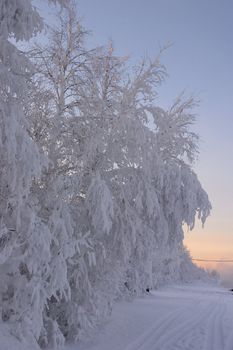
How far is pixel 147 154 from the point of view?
696 inches

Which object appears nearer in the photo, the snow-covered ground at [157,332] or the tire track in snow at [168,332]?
the snow-covered ground at [157,332]

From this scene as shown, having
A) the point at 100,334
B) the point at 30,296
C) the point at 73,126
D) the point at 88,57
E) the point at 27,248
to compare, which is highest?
the point at 88,57

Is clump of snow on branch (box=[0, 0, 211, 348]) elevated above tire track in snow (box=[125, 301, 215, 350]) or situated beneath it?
elevated above

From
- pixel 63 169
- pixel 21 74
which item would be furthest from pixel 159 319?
pixel 21 74

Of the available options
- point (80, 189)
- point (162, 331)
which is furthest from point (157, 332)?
point (80, 189)

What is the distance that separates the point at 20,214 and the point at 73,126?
474 centimetres

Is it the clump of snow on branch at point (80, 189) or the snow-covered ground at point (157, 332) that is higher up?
the clump of snow on branch at point (80, 189)

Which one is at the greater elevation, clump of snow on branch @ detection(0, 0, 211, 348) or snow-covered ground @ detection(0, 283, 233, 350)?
clump of snow on branch @ detection(0, 0, 211, 348)

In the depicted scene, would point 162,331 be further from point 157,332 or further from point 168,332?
point 157,332

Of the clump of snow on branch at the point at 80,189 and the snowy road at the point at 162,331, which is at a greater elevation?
the clump of snow on branch at the point at 80,189

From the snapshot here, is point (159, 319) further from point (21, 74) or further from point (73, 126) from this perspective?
point (21, 74)

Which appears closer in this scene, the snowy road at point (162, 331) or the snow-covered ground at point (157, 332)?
the snow-covered ground at point (157, 332)

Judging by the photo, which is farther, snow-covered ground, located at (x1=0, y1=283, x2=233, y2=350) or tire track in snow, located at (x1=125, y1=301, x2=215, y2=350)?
tire track in snow, located at (x1=125, y1=301, x2=215, y2=350)

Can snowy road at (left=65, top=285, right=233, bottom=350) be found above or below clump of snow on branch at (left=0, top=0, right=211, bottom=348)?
below
